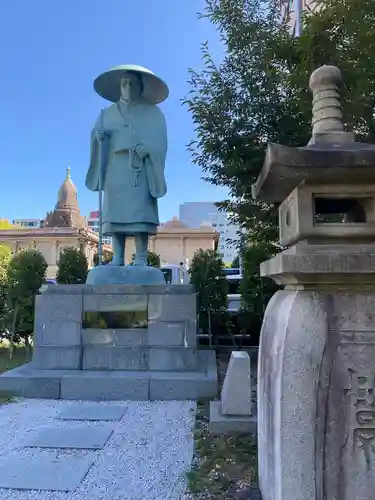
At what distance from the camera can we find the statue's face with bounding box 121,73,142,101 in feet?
19.7

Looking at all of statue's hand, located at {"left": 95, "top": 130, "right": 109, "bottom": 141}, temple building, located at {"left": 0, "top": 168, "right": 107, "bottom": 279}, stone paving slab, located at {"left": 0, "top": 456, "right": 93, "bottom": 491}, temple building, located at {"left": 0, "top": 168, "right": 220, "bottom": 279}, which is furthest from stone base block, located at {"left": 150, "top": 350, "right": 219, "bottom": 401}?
temple building, located at {"left": 0, "top": 168, "right": 220, "bottom": 279}

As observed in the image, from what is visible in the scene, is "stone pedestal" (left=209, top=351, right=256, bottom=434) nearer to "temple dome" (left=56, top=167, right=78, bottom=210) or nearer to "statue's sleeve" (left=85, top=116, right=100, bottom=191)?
"statue's sleeve" (left=85, top=116, right=100, bottom=191)

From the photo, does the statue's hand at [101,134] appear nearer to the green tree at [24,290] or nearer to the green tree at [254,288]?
the green tree at [254,288]

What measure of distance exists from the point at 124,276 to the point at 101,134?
Result: 205 cm

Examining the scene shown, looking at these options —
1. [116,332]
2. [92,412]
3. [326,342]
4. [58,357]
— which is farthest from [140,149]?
[326,342]

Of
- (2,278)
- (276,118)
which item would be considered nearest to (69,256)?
(2,278)

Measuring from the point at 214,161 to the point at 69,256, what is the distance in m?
3.89

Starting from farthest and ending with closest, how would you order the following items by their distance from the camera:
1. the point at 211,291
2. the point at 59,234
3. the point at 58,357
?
the point at 59,234 → the point at 211,291 → the point at 58,357

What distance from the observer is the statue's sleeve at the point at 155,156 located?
234 inches

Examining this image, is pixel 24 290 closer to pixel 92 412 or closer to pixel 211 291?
pixel 211 291

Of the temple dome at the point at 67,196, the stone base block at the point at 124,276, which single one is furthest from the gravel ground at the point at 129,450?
the temple dome at the point at 67,196

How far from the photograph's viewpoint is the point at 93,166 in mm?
6207

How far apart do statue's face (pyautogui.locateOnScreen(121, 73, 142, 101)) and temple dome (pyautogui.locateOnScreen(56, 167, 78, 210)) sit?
30026 millimetres

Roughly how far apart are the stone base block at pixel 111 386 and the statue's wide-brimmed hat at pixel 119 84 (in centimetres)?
398
